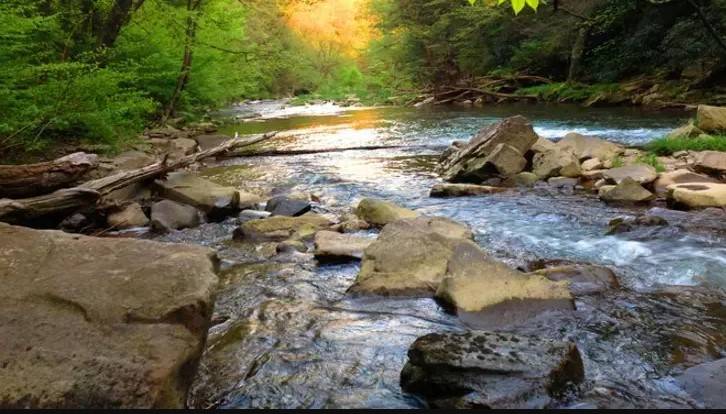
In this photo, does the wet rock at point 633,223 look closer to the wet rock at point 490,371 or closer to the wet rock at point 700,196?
the wet rock at point 700,196

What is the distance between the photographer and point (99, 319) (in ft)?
8.16

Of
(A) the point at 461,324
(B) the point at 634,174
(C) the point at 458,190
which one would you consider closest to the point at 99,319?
(A) the point at 461,324

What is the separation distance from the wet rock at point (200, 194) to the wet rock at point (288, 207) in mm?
504

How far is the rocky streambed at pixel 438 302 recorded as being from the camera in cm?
259

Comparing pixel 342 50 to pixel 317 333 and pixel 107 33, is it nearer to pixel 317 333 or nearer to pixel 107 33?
pixel 107 33

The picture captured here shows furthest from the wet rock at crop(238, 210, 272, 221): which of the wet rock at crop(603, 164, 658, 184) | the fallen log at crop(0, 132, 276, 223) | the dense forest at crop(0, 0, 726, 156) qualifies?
the wet rock at crop(603, 164, 658, 184)

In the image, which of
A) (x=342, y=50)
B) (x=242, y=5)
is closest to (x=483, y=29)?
(x=242, y=5)

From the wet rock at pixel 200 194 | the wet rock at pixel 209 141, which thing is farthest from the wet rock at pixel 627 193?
the wet rock at pixel 209 141

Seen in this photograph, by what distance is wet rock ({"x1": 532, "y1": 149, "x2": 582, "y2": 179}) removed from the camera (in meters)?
8.26

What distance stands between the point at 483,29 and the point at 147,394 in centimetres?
2928

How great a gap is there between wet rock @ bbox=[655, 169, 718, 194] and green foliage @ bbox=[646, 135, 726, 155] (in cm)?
153

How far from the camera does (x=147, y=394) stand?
7.06 ft

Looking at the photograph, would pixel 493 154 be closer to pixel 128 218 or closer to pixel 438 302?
pixel 438 302

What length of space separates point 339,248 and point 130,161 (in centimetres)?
523
